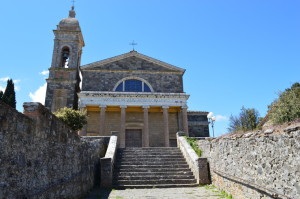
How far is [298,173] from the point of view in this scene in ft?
14.5

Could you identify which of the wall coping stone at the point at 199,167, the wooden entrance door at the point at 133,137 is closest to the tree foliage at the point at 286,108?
the wall coping stone at the point at 199,167

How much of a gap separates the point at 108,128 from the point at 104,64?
19.2 feet

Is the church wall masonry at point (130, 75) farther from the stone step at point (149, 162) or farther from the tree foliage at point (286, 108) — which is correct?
the tree foliage at point (286, 108)

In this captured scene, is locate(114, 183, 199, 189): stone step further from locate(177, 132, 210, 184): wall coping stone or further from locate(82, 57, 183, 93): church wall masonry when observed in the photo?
locate(82, 57, 183, 93): church wall masonry

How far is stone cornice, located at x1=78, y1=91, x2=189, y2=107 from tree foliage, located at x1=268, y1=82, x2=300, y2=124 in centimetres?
1347

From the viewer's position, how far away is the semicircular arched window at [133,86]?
23734 mm

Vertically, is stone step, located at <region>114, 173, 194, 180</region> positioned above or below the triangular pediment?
below

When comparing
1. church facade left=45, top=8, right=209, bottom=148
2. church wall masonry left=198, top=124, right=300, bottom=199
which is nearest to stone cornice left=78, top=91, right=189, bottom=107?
church facade left=45, top=8, right=209, bottom=148

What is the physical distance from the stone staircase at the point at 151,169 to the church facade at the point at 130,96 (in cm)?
824

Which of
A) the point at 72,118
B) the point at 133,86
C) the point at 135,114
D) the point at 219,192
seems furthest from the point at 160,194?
the point at 133,86

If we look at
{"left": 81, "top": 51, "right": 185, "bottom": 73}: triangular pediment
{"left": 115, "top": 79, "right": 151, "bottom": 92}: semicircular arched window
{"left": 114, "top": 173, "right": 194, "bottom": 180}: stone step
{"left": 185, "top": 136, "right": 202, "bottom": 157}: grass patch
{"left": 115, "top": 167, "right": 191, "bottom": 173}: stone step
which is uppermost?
{"left": 81, "top": 51, "right": 185, "bottom": 73}: triangular pediment

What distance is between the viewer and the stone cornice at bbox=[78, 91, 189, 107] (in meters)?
21.9

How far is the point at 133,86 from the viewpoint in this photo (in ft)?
78.9

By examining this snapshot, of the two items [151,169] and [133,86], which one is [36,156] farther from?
[133,86]
